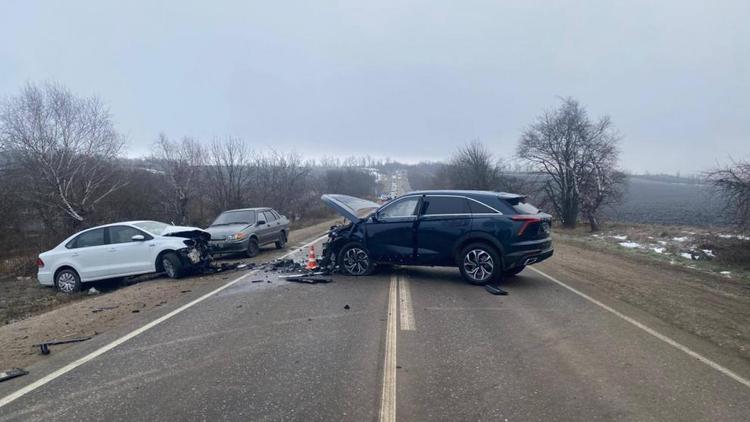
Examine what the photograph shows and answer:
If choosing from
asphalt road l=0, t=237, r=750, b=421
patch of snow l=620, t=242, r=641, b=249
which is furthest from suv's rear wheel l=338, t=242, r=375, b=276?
patch of snow l=620, t=242, r=641, b=249

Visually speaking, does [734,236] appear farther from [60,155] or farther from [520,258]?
[60,155]

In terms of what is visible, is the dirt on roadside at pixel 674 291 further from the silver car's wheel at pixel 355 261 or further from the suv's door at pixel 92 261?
the suv's door at pixel 92 261

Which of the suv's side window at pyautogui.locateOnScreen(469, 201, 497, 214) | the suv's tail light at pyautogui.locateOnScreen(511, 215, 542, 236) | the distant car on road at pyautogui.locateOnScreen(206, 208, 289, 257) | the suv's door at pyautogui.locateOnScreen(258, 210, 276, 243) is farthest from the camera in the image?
the suv's door at pyautogui.locateOnScreen(258, 210, 276, 243)

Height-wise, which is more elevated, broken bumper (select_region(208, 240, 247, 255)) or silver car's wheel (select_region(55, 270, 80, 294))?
broken bumper (select_region(208, 240, 247, 255))

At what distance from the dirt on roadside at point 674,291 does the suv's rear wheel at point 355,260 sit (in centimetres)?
434

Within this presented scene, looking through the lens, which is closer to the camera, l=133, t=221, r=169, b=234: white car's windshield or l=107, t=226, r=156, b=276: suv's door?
l=107, t=226, r=156, b=276: suv's door

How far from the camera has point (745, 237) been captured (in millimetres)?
15172

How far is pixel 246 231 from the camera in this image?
15055mm

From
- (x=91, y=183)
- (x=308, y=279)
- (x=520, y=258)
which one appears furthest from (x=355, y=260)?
(x=91, y=183)

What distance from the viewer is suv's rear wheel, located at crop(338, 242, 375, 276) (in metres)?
10.4

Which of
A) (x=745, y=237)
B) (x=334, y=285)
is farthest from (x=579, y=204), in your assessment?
(x=334, y=285)

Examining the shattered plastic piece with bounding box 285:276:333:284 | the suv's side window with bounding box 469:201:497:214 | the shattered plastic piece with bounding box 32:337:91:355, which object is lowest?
the shattered plastic piece with bounding box 32:337:91:355

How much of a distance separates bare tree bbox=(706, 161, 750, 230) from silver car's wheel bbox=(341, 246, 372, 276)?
12.8m

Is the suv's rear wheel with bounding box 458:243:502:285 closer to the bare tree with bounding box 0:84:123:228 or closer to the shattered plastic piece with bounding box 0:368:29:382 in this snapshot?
the shattered plastic piece with bounding box 0:368:29:382
